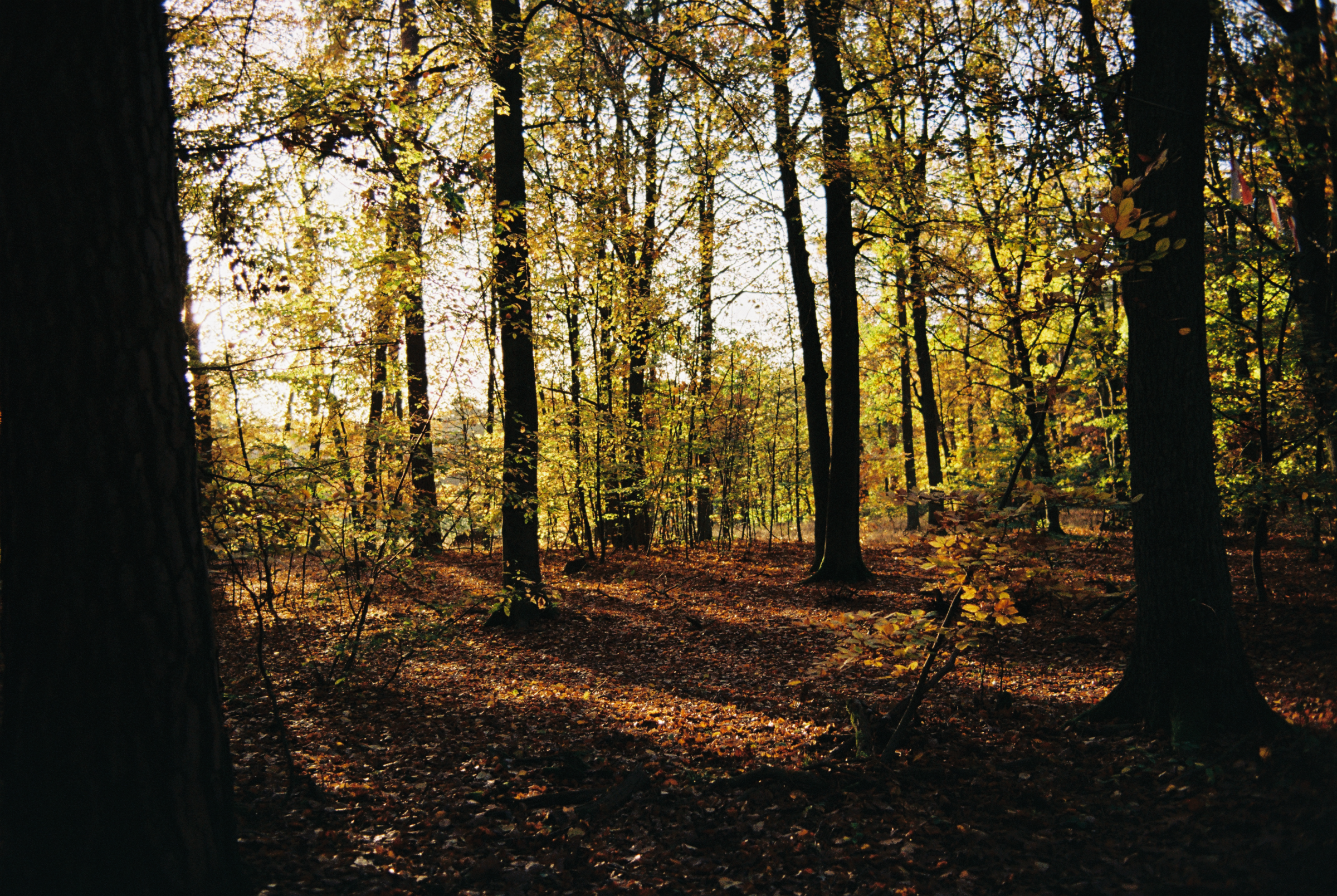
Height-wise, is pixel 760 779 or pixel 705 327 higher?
pixel 705 327

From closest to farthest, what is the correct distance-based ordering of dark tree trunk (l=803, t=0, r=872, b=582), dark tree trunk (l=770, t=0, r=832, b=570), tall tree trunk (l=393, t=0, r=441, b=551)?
tall tree trunk (l=393, t=0, r=441, b=551) → dark tree trunk (l=803, t=0, r=872, b=582) → dark tree trunk (l=770, t=0, r=832, b=570)

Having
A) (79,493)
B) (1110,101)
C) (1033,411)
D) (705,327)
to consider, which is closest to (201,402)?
(79,493)

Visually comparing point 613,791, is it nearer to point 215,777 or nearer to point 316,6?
point 215,777

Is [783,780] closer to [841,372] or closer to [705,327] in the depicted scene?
[841,372]

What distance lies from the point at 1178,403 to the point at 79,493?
5292 millimetres

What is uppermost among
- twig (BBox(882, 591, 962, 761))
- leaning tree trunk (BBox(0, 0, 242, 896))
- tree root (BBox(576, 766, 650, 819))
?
leaning tree trunk (BBox(0, 0, 242, 896))

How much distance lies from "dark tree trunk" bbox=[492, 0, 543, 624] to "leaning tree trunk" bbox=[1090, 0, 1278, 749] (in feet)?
18.6

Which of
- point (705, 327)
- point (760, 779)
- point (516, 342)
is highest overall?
point (705, 327)

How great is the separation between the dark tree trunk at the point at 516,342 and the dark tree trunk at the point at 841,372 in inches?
168

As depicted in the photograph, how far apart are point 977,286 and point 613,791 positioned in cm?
754

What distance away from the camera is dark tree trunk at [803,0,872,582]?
32.9 ft

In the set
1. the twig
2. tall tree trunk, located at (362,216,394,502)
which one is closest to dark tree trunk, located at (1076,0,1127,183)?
the twig

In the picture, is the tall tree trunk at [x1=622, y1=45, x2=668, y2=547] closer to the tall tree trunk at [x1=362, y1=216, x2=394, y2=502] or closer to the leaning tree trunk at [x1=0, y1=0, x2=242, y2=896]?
the tall tree trunk at [x1=362, y1=216, x2=394, y2=502]

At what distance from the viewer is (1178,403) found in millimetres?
4098
